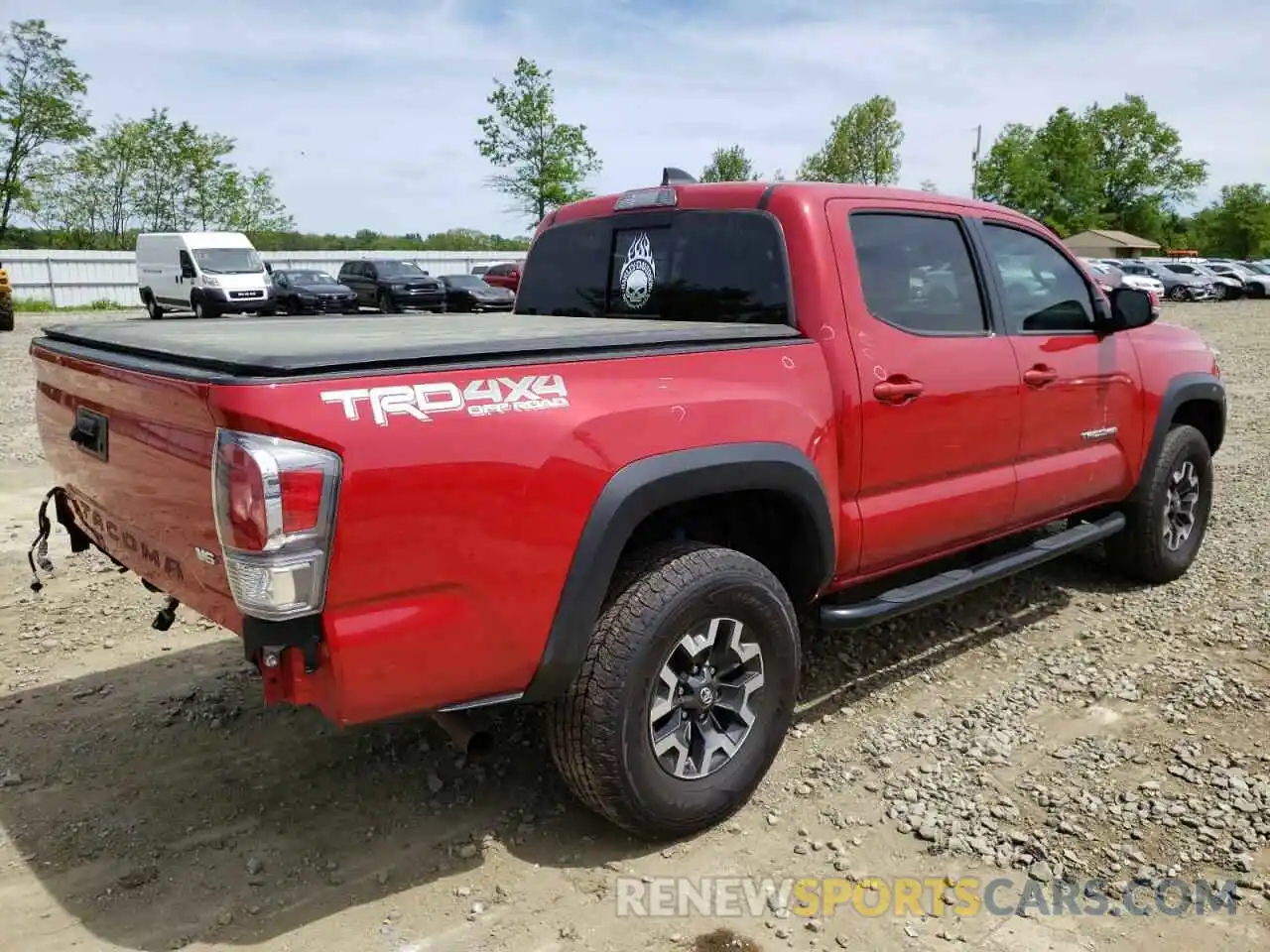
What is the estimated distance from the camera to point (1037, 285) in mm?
4348

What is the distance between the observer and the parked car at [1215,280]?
123 feet

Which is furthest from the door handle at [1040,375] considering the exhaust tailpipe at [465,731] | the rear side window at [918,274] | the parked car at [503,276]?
the parked car at [503,276]

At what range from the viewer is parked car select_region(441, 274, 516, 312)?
25.6 m

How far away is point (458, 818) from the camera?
3195 millimetres

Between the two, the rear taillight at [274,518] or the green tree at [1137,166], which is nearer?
the rear taillight at [274,518]

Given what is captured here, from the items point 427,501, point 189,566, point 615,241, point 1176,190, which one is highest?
point 1176,190

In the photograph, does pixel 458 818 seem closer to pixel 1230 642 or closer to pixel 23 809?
pixel 23 809

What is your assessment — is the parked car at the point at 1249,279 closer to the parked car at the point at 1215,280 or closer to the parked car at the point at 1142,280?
the parked car at the point at 1215,280

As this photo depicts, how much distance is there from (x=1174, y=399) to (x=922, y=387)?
2.17 meters

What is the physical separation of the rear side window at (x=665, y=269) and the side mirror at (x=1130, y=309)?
1.96 m

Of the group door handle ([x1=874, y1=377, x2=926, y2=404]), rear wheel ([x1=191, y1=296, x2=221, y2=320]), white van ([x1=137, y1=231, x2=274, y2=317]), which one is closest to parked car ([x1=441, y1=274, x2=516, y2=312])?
white van ([x1=137, y1=231, x2=274, y2=317])

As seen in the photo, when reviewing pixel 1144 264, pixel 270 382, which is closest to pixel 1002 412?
pixel 270 382

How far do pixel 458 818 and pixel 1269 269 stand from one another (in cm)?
4664

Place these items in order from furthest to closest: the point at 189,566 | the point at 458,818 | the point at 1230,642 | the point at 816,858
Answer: the point at 1230,642, the point at 458,818, the point at 816,858, the point at 189,566
